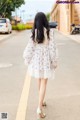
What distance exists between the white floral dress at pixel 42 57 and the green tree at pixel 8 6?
173ft

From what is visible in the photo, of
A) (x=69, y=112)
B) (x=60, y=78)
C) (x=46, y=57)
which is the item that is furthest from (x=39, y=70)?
(x=60, y=78)

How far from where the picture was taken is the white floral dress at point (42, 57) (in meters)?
6.62

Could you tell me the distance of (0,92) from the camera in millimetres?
8805

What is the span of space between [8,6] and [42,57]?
55802 millimetres

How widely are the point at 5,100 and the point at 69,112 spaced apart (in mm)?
1600

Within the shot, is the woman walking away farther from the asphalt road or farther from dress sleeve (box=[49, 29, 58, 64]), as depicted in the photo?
the asphalt road

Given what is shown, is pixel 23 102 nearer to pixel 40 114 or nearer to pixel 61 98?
pixel 61 98

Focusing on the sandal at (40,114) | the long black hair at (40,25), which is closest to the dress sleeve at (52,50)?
the long black hair at (40,25)

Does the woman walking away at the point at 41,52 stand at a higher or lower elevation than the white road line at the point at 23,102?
higher

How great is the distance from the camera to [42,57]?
667 centimetres

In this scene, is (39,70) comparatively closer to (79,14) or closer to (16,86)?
(16,86)

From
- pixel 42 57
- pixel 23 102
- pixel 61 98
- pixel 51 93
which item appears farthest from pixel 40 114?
pixel 51 93

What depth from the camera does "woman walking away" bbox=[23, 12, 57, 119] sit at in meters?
6.58

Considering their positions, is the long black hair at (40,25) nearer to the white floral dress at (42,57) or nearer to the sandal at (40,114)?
the white floral dress at (42,57)
